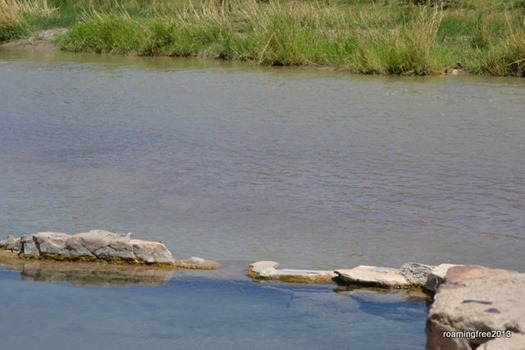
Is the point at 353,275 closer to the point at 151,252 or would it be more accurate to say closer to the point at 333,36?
the point at 151,252

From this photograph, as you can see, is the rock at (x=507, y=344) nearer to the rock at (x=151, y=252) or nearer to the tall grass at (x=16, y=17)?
the rock at (x=151, y=252)

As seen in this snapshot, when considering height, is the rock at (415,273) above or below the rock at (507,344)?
below

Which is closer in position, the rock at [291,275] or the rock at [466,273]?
the rock at [466,273]

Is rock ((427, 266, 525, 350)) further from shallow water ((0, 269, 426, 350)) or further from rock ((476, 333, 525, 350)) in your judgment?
shallow water ((0, 269, 426, 350))

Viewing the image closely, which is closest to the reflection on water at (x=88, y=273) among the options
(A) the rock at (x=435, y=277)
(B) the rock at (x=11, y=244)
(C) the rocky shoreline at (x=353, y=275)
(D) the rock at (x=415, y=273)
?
(C) the rocky shoreline at (x=353, y=275)

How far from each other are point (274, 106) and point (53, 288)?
21.9 feet

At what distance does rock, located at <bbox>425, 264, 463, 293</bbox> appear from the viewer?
191 inches

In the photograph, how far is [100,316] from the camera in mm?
4785

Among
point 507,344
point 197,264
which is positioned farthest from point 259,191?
point 507,344

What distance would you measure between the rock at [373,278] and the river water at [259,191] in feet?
0.39

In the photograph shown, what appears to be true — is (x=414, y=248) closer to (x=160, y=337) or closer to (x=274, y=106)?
(x=160, y=337)

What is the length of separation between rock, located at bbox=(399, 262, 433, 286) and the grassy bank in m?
9.35

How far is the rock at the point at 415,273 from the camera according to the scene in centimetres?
505

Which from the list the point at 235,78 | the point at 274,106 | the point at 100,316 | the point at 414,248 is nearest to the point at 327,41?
the point at 235,78
